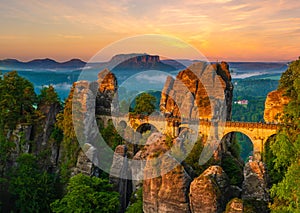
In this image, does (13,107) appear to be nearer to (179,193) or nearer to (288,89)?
(179,193)

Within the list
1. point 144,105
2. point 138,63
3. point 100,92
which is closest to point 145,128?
point 144,105

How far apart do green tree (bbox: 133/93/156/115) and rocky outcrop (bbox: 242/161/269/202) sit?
2199cm

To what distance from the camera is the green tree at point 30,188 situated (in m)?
29.9

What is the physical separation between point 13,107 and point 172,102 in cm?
1642

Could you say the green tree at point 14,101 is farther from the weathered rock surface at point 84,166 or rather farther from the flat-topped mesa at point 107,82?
the weathered rock surface at point 84,166

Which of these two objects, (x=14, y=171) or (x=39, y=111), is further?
(x=39, y=111)

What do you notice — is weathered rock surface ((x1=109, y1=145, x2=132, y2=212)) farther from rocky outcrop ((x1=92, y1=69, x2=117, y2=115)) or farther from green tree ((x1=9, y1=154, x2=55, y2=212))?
rocky outcrop ((x1=92, y1=69, x2=117, y2=115))

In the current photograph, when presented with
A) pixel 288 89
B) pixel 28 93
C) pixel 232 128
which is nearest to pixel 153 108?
pixel 232 128

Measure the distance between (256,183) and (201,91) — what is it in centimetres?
1668

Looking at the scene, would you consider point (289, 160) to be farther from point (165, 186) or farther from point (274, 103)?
point (274, 103)

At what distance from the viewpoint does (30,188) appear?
30.4 metres

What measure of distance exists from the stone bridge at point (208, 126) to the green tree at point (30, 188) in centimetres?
1091

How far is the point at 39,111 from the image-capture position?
3756cm

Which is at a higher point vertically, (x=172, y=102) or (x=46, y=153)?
(x=172, y=102)
